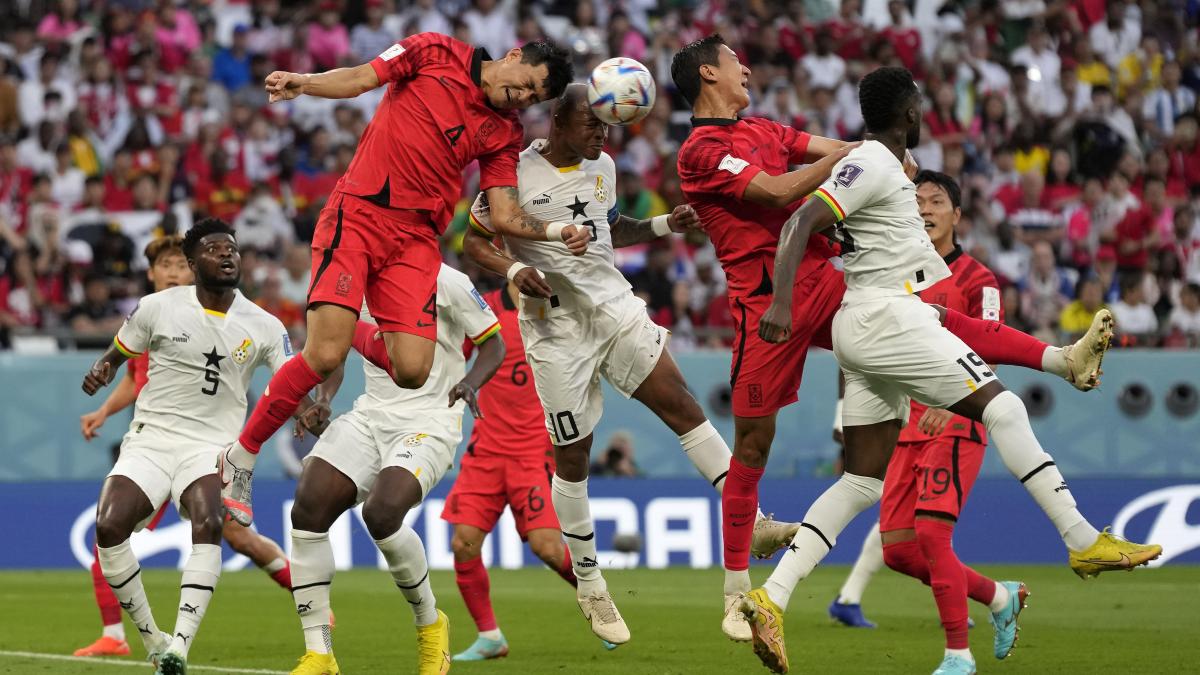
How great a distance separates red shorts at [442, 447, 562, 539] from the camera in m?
11.3

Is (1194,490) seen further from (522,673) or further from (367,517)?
(367,517)

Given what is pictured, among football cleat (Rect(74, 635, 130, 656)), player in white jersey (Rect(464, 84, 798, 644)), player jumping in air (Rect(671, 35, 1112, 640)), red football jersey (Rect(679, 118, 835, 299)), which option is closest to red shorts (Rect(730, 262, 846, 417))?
player jumping in air (Rect(671, 35, 1112, 640))

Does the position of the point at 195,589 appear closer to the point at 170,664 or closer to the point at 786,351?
the point at 170,664

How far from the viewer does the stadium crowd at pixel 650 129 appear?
731 inches

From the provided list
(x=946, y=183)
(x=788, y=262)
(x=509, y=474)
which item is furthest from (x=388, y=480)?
(x=946, y=183)

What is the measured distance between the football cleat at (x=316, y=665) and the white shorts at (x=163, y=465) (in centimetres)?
160

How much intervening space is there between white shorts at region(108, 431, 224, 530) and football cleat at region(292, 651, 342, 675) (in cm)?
160

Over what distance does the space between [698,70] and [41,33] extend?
15.0 m

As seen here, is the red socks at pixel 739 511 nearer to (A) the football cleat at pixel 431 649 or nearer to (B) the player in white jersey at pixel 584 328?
(B) the player in white jersey at pixel 584 328

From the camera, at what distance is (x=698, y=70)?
9281mm

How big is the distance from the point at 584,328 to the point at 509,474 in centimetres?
198

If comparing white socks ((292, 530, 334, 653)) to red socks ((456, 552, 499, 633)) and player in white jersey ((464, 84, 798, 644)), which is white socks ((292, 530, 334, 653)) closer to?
player in white jersey ((464, 84, 798, 644))

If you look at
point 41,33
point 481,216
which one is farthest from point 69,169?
point 481,216

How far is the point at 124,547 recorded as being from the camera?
9703 millimetres
